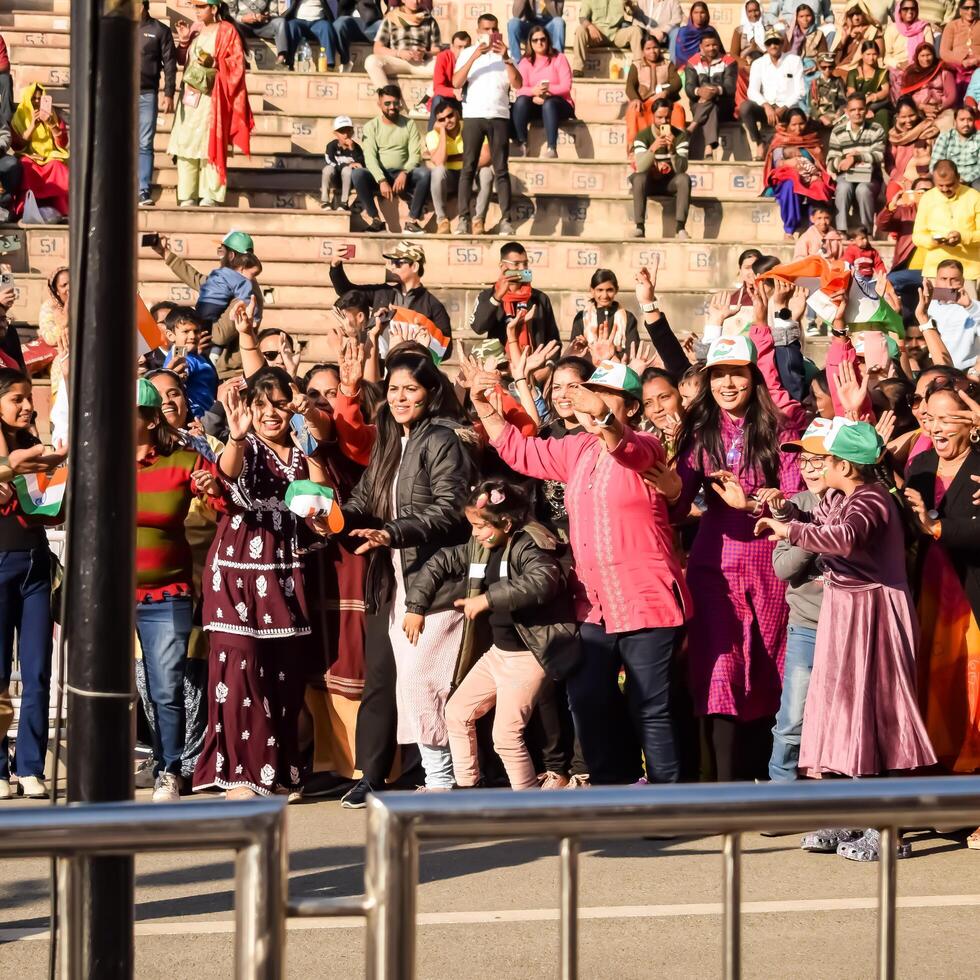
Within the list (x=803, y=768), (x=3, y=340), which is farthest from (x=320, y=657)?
(x=3, y=340)

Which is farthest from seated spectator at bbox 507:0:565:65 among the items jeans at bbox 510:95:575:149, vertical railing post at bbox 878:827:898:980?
vertical railing post at bbox 878:827:898:980

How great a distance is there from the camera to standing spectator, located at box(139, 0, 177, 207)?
16.2 m

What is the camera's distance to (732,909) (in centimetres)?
280

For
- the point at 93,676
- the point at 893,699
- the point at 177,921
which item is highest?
the point at 93,676

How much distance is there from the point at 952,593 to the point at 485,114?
10.2m

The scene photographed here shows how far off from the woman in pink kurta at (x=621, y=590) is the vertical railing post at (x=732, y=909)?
12.8ft

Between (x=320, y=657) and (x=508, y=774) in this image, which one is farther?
(x=320, y=657)

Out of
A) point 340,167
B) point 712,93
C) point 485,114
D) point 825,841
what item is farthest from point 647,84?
point 825,841

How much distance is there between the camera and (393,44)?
1862cm

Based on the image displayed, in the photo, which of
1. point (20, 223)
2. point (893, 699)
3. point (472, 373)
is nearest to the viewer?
point (893, 699)

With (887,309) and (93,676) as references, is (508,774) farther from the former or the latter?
(887,309)

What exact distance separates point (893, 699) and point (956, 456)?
3.76ft

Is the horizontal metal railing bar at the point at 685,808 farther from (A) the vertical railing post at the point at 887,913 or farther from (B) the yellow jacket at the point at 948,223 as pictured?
(B) the yellow jacket at the point at 948,223

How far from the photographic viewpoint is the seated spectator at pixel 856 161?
1595cm
